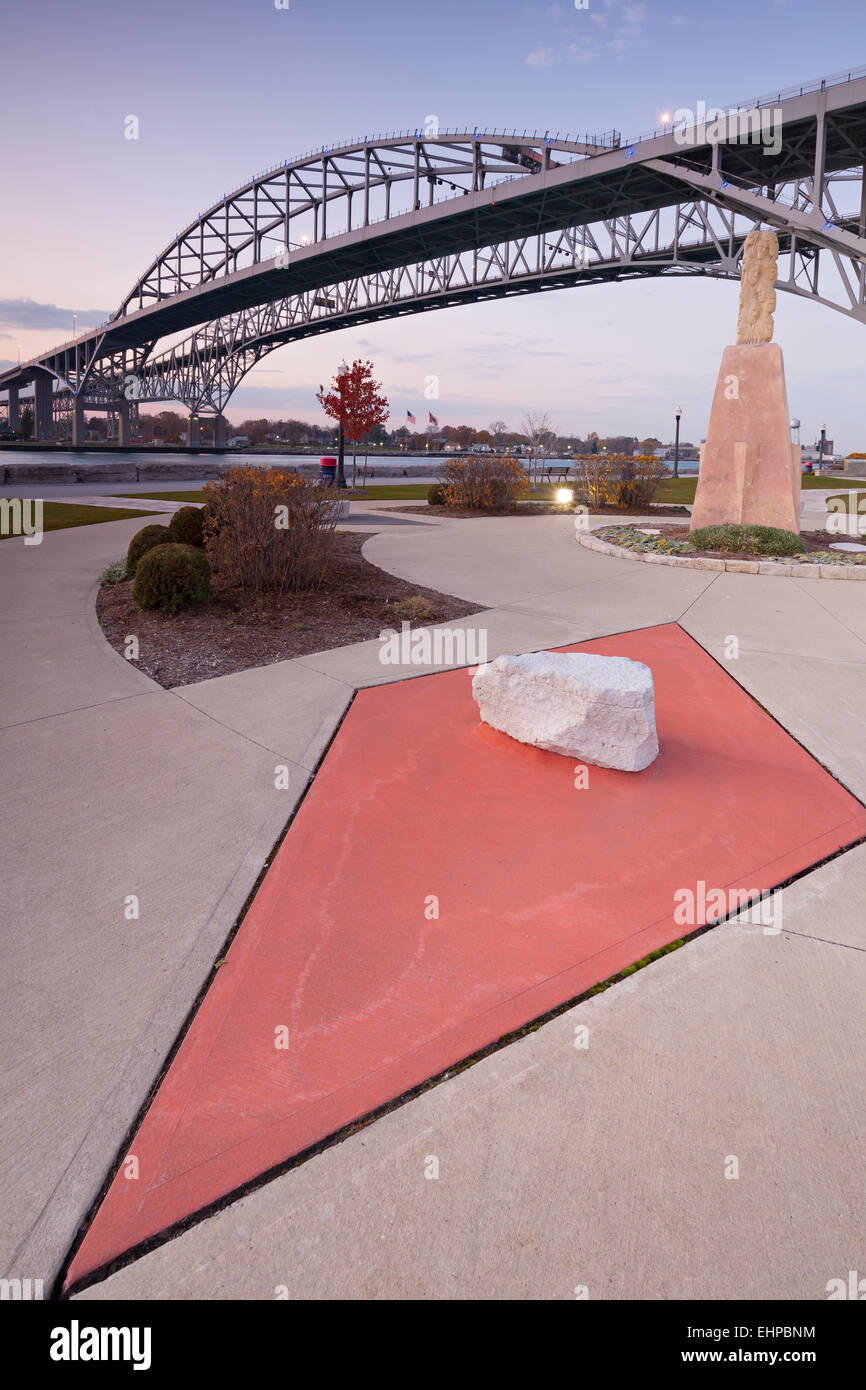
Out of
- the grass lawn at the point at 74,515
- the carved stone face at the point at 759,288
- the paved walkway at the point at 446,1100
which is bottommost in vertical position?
the paved walkway at the point at 446,1100

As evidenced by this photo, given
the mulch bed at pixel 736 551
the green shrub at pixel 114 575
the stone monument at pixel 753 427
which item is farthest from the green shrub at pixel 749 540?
the green shrub at pixel 114 575

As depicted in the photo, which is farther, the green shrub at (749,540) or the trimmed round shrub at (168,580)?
the green shrub at (749,540)

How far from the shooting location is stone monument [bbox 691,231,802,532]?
→ 15219 mm

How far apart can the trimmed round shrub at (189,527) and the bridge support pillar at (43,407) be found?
131 metres

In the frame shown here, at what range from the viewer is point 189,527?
39.0ft

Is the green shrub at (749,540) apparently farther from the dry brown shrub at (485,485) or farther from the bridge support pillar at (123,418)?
the bridge support pillar at (123,418)

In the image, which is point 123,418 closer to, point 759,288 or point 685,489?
point 685,489

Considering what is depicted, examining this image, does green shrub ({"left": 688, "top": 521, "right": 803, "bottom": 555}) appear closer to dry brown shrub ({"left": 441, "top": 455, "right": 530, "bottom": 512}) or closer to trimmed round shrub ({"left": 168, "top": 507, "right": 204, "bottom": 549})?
trimmed round shrub ({"left": 168, "top": 507, "right": 204, "bottom": 549})

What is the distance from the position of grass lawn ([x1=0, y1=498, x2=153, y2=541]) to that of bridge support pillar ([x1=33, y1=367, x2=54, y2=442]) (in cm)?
11902

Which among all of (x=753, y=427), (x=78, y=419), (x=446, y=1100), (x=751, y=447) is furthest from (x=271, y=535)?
(x=78, y=419)

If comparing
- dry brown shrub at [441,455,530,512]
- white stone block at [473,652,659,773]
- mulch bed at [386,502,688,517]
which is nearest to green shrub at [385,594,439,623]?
white stone block at [473,652,659,773]

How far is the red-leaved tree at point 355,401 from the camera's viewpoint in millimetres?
37062

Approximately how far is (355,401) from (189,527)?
28.0 metres
